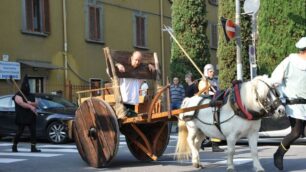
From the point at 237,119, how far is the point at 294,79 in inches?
40.5

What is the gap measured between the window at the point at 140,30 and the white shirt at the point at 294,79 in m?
21.3

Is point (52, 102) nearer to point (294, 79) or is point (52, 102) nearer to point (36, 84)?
point (36, 84)

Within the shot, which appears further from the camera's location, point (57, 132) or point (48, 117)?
point (48, 117)

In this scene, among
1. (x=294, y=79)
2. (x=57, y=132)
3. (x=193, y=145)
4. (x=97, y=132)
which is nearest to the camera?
(x=294, y=79)

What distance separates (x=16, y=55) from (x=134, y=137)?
43.3 ft

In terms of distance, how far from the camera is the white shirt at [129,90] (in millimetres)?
10102

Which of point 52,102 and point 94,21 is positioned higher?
point 94,21

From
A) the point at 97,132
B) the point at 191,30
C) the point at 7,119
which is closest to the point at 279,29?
the point at 191,30

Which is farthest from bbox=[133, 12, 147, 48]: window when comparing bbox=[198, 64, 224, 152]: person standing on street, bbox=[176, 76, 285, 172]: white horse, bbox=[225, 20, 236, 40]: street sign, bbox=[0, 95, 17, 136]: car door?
bbox=[176, 76, 285, 172]: white horse

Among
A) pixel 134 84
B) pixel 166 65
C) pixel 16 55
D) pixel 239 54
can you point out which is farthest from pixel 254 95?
pixel 166 65

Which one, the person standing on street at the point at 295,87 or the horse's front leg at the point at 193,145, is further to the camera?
the horse's front leg at the point at 193,145

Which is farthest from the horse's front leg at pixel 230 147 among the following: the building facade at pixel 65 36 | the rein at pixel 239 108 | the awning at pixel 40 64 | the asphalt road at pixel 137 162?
the awning at pixel 40 64

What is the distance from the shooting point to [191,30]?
24.1 meters

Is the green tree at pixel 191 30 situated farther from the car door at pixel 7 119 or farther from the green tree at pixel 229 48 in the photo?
the car door at pixel 7 119
